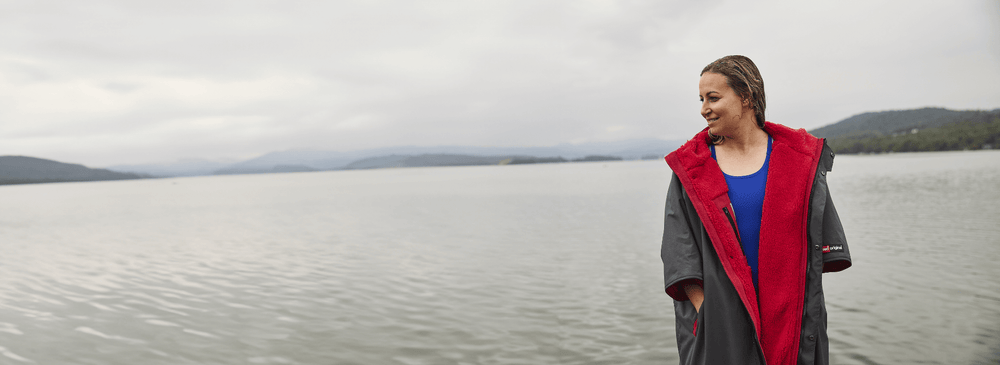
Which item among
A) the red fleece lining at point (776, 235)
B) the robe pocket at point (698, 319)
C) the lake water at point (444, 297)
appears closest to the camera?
the red fleece lining at point (776, 235)

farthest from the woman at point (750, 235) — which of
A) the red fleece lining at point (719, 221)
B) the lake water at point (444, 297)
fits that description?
the lake water at point (444, 297)

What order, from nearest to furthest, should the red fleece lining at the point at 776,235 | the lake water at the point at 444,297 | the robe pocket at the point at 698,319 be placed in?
the red fleece lining at the point at 776,235 < the robe pocket at the point at 698,319 < the lake water at the point at 444,297

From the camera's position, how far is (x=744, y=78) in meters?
2.76

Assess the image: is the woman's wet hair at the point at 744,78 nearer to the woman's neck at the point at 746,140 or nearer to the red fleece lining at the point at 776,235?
the woman's neck at the point at 746,140

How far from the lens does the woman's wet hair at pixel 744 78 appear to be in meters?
2.77

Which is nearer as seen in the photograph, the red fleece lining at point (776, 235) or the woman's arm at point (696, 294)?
the red fleece lining at point (776, 235)

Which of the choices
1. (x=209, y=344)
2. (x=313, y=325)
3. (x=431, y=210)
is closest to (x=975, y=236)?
(x=313, y=325)

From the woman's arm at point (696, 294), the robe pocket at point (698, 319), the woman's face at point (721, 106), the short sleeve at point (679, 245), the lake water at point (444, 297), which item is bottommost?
the lake water at point (444, 297)

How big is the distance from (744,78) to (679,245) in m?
0.91

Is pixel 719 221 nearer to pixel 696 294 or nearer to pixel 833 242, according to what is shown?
pixel 696 294

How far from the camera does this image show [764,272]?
9.02 ft

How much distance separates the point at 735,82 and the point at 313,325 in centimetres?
1022

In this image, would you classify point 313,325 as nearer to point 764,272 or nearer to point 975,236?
point 764,272

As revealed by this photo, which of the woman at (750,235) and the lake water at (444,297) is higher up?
the woman at (750,235)
